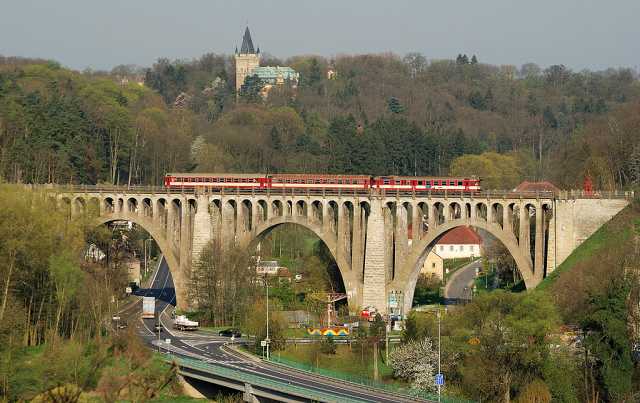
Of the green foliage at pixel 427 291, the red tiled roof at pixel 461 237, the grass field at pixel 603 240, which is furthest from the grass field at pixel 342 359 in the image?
the red tiled roof at pixel 461 237

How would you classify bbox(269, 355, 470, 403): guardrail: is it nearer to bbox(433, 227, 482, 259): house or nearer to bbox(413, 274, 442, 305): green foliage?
bbox(413, 274, 442, 305): green foliage

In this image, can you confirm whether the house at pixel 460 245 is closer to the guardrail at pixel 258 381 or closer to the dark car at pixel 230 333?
the dark car at pixel 230 333

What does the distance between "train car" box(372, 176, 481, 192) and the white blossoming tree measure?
948 inches

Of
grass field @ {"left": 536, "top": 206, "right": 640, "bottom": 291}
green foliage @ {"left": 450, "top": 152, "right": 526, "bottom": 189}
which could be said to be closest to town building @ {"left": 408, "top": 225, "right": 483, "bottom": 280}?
green foliage @ {"left": 450, "top": 152, "right": 526, "bottom": 189}

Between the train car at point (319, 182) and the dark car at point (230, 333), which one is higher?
the train car at point (319, 182)

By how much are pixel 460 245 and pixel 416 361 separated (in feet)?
227

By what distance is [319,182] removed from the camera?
111250mm

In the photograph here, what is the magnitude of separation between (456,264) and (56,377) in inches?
2949

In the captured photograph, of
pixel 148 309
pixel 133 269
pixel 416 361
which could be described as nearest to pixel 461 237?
pixel 133 269

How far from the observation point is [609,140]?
127375 mm

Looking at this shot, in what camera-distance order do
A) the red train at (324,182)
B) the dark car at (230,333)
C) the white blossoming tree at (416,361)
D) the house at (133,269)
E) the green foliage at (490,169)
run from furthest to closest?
1. the green foliage at (490,169)
2. the house at (133,269)
3. the red train at (324,182)
4. the dark car at (230,333)
5. the white blossoming tree at (416,361)

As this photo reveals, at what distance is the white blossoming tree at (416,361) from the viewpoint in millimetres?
80938

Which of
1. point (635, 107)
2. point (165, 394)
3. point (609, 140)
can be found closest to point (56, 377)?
point (165, 394)

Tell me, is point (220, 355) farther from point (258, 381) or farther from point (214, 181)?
point (214, 181)
